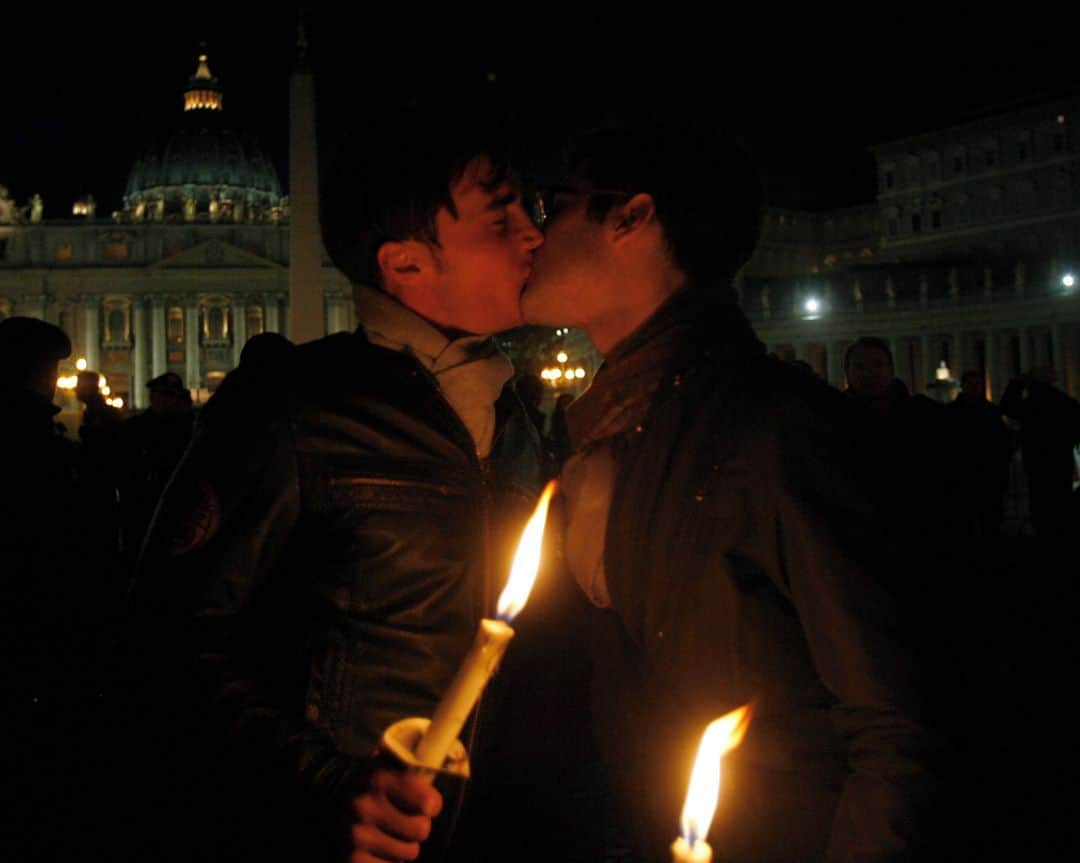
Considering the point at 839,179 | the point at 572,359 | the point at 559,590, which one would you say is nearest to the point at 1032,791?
the point at 559,590

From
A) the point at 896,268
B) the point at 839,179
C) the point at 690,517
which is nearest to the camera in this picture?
the point at 690,517

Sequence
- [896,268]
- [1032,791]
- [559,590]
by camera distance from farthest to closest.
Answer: [896,268] → [1032,791] → [559,590]

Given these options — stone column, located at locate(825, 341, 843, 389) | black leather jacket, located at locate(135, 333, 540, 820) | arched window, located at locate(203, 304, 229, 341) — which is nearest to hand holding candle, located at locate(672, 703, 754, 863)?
black leather jacket, located at locate(135, 333, 540, 820)

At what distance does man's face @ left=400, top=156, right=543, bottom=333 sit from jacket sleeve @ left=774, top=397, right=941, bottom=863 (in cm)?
69

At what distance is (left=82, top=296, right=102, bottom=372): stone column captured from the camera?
9431 cm

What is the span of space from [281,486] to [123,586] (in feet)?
14.8

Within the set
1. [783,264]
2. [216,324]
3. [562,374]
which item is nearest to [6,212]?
[216,324]

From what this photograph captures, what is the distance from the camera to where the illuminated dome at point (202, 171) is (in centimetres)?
10144

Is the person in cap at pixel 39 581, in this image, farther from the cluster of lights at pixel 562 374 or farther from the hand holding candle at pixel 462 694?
the cluster of lights at pixel 562 374

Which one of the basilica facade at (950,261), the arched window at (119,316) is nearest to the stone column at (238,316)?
the arched window at (119,316)

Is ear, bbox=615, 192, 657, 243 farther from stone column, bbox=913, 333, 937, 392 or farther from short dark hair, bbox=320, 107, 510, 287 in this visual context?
stone column, bbox=913, 333, 937, 392

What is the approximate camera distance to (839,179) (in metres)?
91.1

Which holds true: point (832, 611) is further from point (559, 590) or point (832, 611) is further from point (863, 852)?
point (559, 590)

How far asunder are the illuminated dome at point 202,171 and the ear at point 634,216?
3973 inches
